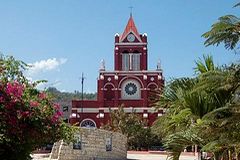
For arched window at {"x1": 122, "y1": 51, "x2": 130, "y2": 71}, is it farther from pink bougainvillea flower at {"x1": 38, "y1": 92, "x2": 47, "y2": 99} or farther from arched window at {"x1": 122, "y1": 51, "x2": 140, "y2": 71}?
pink bougainvillea flower at {"x1": 38, "y1": 92, "x2": 47, "y2": 99}

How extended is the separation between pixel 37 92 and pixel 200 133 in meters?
5.91

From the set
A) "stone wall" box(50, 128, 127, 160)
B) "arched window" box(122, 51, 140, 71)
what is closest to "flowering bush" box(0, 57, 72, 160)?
"stone wall" box(50, 128, 127, 160)

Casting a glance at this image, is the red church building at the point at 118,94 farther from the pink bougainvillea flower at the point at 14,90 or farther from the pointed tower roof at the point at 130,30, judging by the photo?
the pink bougainvillea flower at the point at 14,90

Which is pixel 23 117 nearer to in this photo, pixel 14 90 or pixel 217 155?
pixel 14 90

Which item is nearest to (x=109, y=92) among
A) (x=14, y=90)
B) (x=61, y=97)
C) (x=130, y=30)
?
(x=130, y=30)

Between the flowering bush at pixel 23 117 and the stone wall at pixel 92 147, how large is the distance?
1062 centimetres

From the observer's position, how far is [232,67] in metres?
5.86

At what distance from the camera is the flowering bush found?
969 cm

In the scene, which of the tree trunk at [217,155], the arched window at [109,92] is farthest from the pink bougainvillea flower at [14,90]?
the arched window at [109,92]

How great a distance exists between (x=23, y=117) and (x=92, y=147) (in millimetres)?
15129

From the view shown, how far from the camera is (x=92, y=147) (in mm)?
24656

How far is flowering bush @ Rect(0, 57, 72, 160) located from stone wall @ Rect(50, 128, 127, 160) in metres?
10.6

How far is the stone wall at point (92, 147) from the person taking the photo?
75.7 feet

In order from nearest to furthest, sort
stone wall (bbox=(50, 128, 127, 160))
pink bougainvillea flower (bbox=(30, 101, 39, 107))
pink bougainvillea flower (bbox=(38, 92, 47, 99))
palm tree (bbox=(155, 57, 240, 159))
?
palm tree (bbox=(155, 57, 240, 159))
pink bougainvillea flower (bbox=(30, 101, 39, 107))
pink bougainvillea flower (bbox=(38, 92, 47, 99))
stone wall (bbox=(50, 128, 127, 160))
